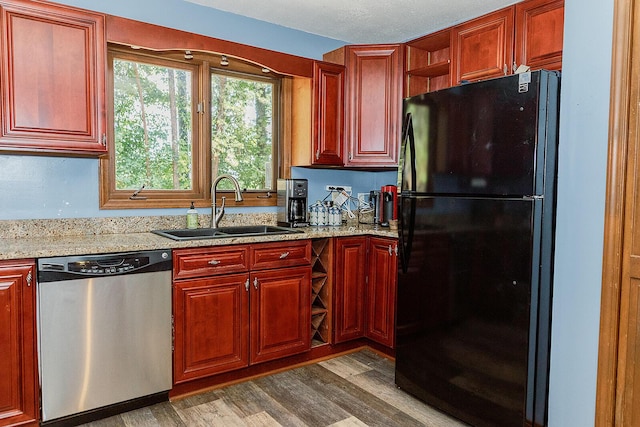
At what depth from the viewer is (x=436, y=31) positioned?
3.38 meters

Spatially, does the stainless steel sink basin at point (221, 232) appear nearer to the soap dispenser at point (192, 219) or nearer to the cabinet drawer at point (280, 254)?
the soap dispenser at point (192, 219)

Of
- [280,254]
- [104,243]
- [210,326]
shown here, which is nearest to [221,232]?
[280,254]

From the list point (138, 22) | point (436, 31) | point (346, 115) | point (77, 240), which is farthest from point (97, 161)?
point (436, 31)

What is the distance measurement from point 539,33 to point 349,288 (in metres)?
2.03

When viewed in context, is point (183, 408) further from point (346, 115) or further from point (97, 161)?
point (346, 115)

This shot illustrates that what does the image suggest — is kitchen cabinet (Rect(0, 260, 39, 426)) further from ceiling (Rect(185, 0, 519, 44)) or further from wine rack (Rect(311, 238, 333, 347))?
ceiling (Rect(185, 0, 519, 44))

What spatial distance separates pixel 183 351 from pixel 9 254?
39.5 inches

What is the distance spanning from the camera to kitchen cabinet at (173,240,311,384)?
2.48m

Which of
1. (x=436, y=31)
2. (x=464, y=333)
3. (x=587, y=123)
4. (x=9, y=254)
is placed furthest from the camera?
(x=436, y=31)

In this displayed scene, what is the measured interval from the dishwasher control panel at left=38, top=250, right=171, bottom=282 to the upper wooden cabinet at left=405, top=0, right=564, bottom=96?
226 centimetres

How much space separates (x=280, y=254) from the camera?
283 centimetres

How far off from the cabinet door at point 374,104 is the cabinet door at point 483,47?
0.47m

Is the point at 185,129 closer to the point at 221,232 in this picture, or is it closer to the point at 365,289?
the point at 221,232

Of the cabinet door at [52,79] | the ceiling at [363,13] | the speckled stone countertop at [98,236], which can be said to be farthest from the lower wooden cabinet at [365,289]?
the cabinet door at [52,79]
